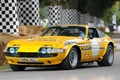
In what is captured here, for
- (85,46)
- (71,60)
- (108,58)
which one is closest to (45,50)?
(71,60)

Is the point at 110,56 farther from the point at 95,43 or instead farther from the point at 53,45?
the point at 53,45

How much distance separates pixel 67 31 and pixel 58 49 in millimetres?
1919

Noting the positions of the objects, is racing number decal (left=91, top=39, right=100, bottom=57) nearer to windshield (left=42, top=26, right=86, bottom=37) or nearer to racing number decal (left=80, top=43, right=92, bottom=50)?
racing number decal (left=80, top=43, right=92, bottom=50)

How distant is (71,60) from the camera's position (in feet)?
50.6

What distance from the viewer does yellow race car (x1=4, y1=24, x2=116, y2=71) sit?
48.8ft

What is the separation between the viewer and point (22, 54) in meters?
15.1

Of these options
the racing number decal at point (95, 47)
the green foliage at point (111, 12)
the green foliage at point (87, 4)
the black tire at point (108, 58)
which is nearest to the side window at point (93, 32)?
the racing number decal at point (95, 47)

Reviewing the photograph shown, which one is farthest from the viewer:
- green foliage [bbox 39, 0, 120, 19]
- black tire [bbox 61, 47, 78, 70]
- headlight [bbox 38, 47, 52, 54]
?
green foliage [bbox 39, 0, 120, 19]

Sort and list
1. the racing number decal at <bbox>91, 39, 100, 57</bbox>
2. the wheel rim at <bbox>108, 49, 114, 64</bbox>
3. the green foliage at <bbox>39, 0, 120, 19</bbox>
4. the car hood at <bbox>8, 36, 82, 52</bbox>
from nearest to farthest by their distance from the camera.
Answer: the car hood at <bbox>8, 36, 82, 52</bbox>
the racing number decal at <bbox>91, 39, 100, 57</bbox>
the wheel rim at <bbox>108, 49, 114, 64</bbox>
the green foliage at <bbox>39, 0, 120, 19</bbox>

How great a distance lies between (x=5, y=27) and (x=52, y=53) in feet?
22.5

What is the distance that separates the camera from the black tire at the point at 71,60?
15.1 metres

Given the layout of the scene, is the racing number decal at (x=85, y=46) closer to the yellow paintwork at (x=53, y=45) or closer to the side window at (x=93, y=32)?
the yellow paintwork at (x=53, y=45)

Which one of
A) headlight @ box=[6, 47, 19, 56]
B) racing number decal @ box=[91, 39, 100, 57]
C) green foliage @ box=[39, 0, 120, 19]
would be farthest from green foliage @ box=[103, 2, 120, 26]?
headlight @ box=[6, 47, 19, 56]

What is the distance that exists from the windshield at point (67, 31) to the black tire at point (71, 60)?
1.13 metres
